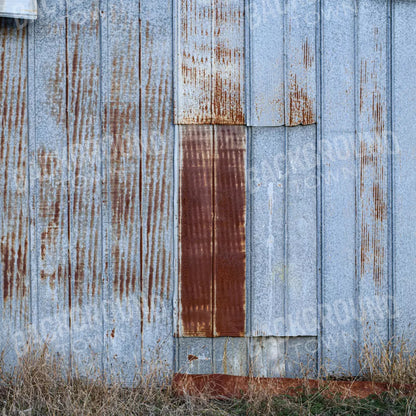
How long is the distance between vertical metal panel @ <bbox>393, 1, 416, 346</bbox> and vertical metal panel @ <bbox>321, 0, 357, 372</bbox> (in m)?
0.30

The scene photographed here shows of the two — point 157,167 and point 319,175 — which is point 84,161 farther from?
point 319,175

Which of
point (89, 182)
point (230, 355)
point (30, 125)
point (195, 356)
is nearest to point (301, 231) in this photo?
point (230, 355)

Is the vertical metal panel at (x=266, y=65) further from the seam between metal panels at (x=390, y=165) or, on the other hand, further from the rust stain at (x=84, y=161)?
the rust stain at (x=84, y=161)

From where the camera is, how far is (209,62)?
3.16 metres

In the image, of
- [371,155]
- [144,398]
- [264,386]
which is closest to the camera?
[144,398]

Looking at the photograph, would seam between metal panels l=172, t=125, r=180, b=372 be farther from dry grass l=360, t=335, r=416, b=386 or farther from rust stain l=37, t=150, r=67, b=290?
dry grass l=360, t=335, r=416, b=386

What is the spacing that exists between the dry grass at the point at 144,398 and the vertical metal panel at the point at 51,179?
242mm

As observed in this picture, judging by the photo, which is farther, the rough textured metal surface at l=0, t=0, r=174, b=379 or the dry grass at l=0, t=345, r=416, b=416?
the rough textured metal surface at l=0, t=0, r=174, b=379

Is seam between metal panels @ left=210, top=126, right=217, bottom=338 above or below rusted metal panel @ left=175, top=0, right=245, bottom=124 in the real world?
below

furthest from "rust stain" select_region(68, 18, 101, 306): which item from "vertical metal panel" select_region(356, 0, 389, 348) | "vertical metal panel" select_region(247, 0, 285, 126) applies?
"vertical metal panel" select_region(356, 0, 389, 348)

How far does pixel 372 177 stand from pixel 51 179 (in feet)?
7.16

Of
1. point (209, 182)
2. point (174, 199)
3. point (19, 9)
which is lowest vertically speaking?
point (174, 199)

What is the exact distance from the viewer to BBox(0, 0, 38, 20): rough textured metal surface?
114 inches

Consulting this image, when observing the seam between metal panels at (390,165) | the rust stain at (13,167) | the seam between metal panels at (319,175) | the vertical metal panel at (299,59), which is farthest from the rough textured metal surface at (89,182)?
the seam between metal panels at (390,165)
